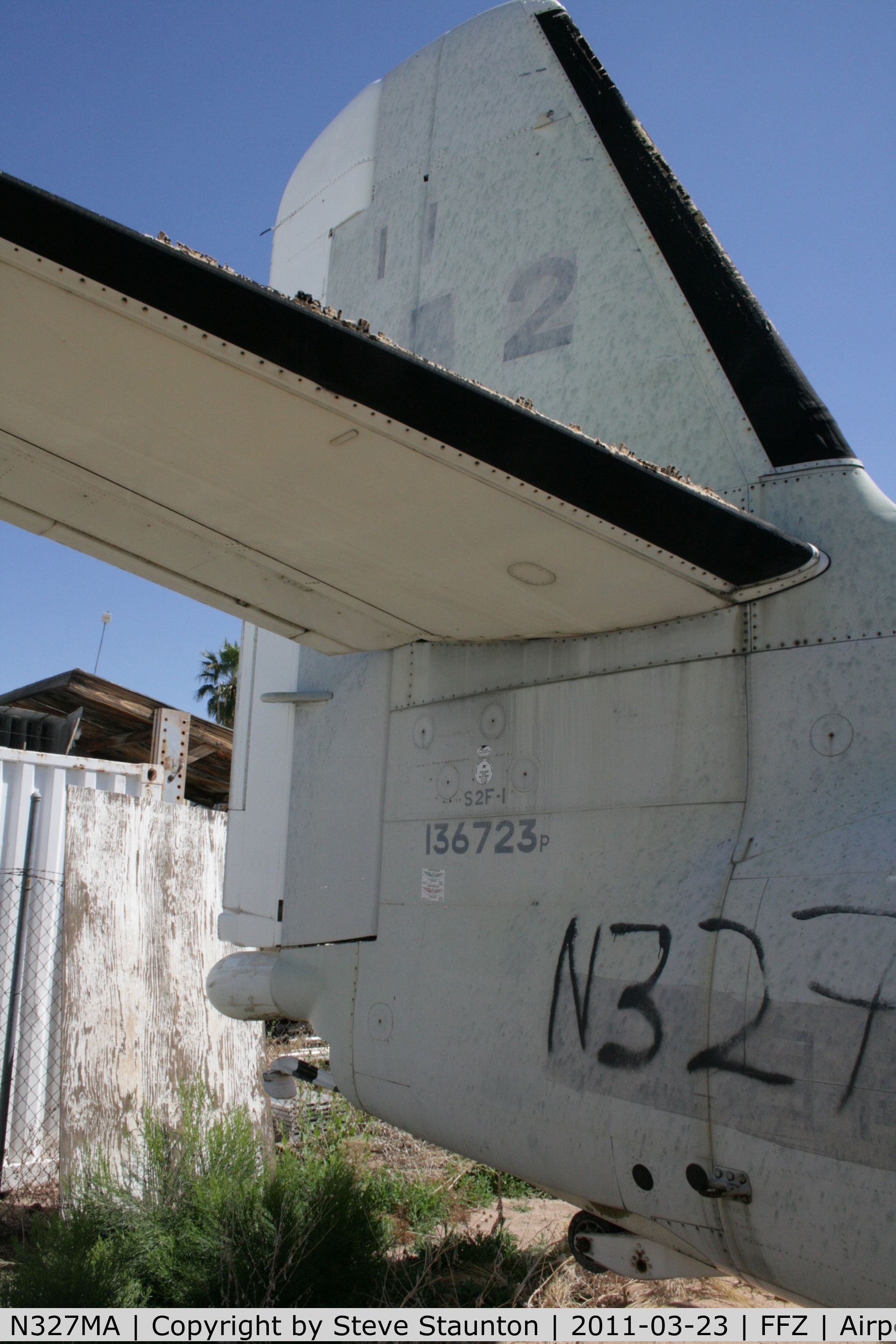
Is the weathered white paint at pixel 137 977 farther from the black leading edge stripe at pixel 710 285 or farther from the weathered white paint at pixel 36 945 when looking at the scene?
the black leading edge stripe at pixel 710 285

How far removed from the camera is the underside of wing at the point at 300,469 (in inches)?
78.7

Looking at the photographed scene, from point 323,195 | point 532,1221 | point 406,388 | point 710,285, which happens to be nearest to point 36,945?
point 532,1221

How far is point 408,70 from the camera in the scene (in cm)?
415

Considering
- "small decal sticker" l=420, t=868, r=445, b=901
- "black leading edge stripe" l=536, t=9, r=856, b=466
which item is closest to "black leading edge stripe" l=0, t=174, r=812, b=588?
"black leading edge stripe" l=536, t=9, r=856, b=466

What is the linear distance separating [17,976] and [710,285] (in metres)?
6.68

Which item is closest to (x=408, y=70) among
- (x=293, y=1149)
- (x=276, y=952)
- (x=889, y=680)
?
(x=889, y=680)

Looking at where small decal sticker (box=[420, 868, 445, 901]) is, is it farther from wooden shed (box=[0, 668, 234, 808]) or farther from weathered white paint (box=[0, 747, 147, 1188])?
wooden shed (box=[0, 668, 234, 808])

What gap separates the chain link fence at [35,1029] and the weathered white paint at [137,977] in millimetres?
677

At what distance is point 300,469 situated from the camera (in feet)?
7.91

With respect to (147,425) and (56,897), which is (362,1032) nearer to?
(147,425)

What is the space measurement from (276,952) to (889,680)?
2624 millimetres

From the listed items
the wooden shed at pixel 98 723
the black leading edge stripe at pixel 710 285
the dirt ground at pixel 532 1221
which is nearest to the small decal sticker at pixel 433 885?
the dirt ground at pixel 532 1221

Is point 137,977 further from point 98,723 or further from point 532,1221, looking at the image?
point 98,723

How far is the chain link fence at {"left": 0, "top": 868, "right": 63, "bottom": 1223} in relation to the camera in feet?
22.3
